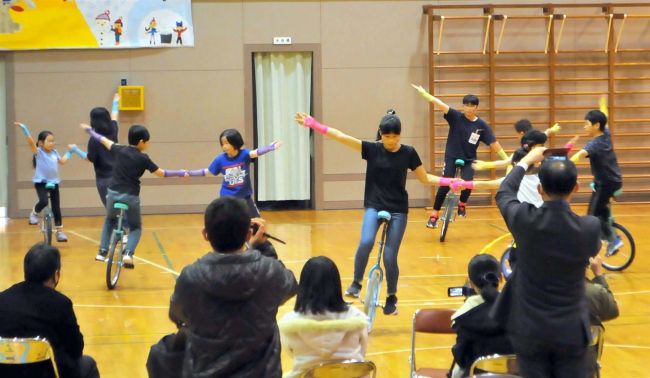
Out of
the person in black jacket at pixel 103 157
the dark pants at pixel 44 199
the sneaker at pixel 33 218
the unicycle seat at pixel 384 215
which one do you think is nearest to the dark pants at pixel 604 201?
the unicycle seat at pixel 384 215

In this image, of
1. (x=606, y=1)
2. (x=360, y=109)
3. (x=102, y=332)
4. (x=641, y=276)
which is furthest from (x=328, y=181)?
(x=102, y=332)

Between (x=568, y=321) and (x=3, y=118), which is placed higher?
(x=3, y=118)

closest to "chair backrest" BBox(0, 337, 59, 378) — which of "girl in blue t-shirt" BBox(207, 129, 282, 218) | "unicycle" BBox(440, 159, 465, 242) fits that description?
"girl in blue t-shirt" BBox(207, 129, 282, 218)

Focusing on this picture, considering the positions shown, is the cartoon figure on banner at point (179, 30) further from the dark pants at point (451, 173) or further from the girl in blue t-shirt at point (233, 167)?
the girl in blue t-shirt at point (233, 167)

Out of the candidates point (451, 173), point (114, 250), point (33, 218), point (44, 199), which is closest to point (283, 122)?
point (33, 218)

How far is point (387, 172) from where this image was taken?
22.0 feet

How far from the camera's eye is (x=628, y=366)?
5.69 metres

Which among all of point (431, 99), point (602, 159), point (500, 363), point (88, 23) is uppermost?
point (88, 23)

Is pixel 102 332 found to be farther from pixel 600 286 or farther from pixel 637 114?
pixel 637 114

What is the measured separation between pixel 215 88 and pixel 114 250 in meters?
6.52

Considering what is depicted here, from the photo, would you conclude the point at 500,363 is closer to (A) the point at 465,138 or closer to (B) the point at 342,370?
(B) the point at 342,370

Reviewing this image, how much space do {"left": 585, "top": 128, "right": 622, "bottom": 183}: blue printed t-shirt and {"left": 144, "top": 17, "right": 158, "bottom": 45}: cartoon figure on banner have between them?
799 cm

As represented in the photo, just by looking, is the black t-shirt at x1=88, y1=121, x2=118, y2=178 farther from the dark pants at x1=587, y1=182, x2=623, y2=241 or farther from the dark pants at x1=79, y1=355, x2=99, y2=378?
the dark pants at x1=79, y1=355, x2=99, y2=378

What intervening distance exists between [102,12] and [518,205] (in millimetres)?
11703
